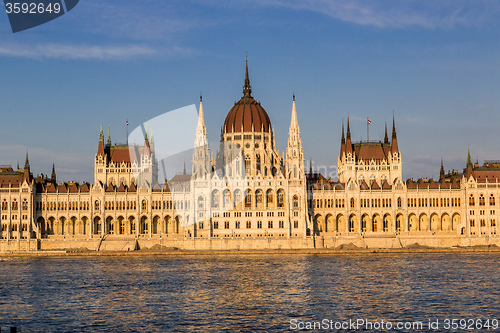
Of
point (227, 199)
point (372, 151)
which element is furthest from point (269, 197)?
point (372, 151)

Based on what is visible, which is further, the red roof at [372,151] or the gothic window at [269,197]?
the red roof at [372,151]

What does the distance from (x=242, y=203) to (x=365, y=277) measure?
50442 millimetres

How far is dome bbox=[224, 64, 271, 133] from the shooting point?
151625 millimetres

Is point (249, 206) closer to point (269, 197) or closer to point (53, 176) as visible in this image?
point (269, 197)

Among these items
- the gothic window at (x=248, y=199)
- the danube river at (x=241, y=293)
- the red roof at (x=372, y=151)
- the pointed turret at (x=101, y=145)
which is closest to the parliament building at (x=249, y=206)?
the gothic window at (x=248, y=199)

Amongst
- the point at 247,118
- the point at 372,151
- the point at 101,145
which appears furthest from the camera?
the point at 101,145

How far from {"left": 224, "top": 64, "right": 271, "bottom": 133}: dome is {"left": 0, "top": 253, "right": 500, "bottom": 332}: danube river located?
129 ft

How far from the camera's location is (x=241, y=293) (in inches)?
3182

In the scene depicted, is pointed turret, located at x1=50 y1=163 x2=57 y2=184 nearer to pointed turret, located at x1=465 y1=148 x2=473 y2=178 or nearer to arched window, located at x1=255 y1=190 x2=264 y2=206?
arched window, located at x1=255 y1=190 x2=264 y2=206

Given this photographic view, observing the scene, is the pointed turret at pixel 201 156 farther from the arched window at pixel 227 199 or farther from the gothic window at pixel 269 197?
the gothic window at pixel 269 197

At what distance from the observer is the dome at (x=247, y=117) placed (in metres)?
152

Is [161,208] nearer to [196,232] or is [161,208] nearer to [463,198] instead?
[196,232]

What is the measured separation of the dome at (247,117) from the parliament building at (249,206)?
0.78ft

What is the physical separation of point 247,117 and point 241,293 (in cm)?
7519
